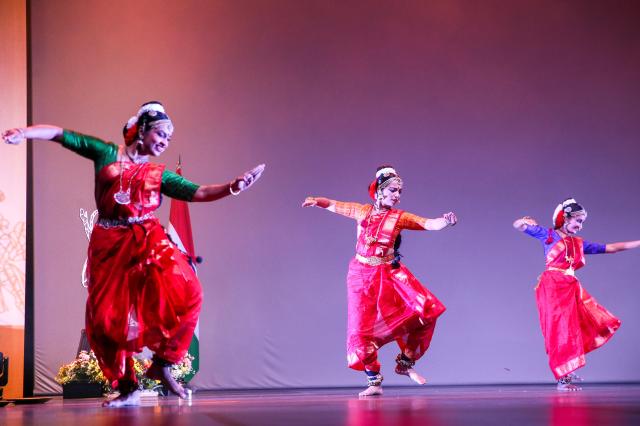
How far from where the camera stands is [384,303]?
17.2ft

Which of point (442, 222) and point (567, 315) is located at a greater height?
point (442, 222)

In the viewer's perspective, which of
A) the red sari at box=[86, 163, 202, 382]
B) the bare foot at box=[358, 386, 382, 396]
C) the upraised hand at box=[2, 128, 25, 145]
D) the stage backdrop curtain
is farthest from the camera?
the stage backdrop curtain

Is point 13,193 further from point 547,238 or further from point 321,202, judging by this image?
point 547,238

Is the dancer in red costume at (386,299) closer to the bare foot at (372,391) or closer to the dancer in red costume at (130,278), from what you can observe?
the bare foot at (372,391)

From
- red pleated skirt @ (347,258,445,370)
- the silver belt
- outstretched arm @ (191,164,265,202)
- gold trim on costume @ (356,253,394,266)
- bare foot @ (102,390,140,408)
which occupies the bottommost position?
bare foot @ (102,390,140,408)

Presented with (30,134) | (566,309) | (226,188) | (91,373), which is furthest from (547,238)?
(30,134)

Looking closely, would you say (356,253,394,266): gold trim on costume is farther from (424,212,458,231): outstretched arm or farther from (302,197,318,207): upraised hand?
(302,197,318,207): upraised hand

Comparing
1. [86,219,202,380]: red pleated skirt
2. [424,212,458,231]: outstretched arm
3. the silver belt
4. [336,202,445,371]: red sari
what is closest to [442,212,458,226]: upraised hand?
[424,212,458,231]: outstretched arm

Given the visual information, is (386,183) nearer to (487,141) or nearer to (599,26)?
(487,141)

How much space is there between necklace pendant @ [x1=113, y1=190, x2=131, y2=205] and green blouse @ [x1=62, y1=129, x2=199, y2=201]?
0.17m

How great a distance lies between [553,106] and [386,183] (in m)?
3.29

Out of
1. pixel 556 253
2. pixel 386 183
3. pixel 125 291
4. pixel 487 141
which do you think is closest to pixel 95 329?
pixel 125 291

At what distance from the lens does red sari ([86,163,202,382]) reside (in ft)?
11.2

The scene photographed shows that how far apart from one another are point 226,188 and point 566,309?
3216 mm
